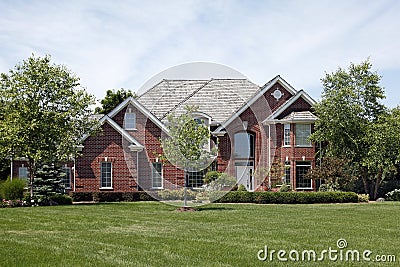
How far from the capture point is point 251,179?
121 feet

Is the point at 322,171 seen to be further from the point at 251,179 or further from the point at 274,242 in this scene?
the point at 274,242

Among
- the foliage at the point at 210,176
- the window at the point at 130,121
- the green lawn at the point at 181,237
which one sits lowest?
the green lawn at the point at 181,237

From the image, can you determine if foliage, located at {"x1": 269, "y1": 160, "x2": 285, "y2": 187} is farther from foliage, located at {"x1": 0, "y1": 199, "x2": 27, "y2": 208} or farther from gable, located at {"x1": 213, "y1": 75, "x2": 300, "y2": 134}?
foliage, located at {"x1": 0, "y1": 199, "x2": 27, "y2": 208}

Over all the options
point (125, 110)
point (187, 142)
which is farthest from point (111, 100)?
point (187, 142)

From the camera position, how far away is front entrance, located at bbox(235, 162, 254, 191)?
36256 mm

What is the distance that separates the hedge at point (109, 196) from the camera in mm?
33375

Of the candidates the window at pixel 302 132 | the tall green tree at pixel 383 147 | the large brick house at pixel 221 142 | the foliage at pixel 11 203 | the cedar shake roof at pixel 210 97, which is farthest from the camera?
the cedar shake roof at pixel 210 97

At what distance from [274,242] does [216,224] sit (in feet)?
15.4

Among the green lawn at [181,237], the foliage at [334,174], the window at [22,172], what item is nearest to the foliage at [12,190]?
the green lawn at [181,237]

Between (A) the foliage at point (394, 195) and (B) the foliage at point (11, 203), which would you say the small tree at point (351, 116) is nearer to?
(A) the foliage at point (394, 195)

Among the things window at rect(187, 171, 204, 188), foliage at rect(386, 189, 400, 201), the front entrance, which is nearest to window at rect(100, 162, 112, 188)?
window at rect(187, 171, 204, 188)

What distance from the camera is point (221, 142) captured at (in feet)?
121

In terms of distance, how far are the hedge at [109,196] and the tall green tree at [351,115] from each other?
11621mm

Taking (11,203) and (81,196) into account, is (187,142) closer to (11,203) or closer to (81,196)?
(11,203)
